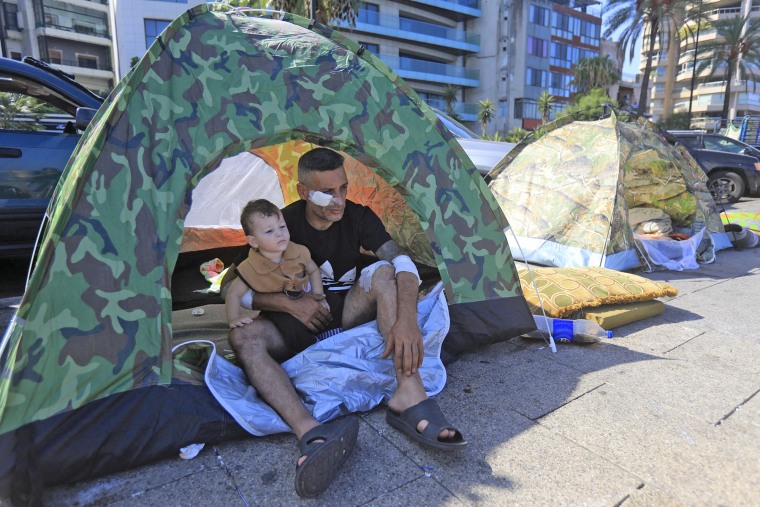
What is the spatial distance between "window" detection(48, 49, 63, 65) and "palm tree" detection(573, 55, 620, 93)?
130 feet

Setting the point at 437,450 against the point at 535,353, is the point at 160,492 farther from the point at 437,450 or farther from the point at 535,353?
the point at 535,353

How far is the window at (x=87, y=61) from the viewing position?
33.5 metres

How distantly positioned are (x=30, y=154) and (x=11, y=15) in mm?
38017

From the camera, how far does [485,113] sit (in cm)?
3866

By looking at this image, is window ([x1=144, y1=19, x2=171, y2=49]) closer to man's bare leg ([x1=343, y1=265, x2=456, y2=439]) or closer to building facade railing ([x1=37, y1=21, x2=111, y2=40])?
building facade railing ([x1=37, y1=21, x2=111, y2=40])

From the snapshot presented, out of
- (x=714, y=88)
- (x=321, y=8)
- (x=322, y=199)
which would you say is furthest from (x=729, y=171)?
(x=714, y=88)

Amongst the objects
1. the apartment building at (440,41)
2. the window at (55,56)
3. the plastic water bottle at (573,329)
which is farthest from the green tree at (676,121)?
the window at (55,56)

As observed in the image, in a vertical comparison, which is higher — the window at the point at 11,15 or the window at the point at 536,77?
the window at the point at 11,15

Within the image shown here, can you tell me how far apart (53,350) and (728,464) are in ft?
9.14

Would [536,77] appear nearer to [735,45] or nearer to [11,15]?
[735,45]

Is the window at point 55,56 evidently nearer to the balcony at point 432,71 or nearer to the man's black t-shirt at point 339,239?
the balcony at point 432,71

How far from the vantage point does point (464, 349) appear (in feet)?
9.74

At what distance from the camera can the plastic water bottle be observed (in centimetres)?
324

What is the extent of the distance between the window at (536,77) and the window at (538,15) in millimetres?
3794
